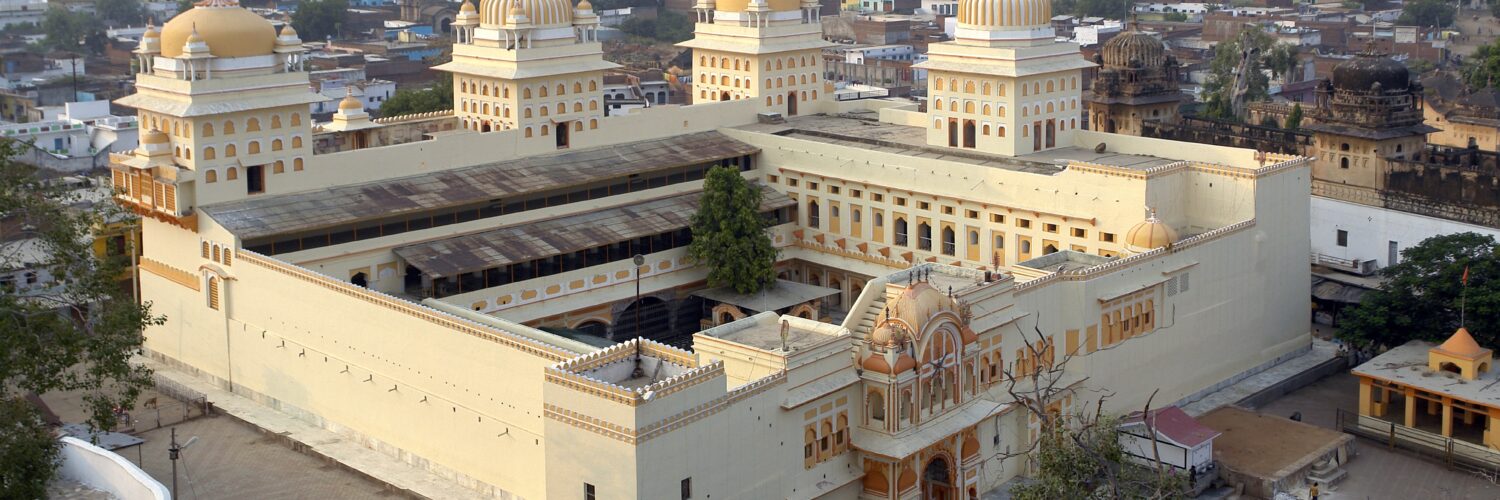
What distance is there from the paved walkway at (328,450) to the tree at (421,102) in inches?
1282

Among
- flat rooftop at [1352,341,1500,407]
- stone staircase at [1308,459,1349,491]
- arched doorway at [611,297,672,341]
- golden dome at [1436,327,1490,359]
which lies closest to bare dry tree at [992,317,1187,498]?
stone staircase at [1308,459,1349,491]

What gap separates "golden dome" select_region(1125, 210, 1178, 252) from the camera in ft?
153

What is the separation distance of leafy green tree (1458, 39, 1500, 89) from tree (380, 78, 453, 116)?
50.2 m

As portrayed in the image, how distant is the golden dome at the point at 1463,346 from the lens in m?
44.9

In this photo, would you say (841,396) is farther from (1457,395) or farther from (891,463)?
(1457,395)

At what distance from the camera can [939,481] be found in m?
40.5

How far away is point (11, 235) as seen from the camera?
5681 cm

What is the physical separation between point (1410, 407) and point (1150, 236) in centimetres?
787

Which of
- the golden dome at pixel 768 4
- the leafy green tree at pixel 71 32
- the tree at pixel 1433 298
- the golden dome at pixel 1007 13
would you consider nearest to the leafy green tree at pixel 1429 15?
the golden dome at pixel 768 4

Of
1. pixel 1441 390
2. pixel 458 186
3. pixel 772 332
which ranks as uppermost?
pixel 458 186

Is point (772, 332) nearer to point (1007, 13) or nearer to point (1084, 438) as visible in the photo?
point (1084, 438)

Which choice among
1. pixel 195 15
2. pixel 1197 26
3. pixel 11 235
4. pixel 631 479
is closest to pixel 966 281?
pixel 631 479

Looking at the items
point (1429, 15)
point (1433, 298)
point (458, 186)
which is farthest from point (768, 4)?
point (1429, 15)

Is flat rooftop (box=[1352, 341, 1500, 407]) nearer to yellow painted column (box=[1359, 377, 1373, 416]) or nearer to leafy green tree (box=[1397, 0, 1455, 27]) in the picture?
yellow painted column (box=[1359, 377, 1373, 416])
